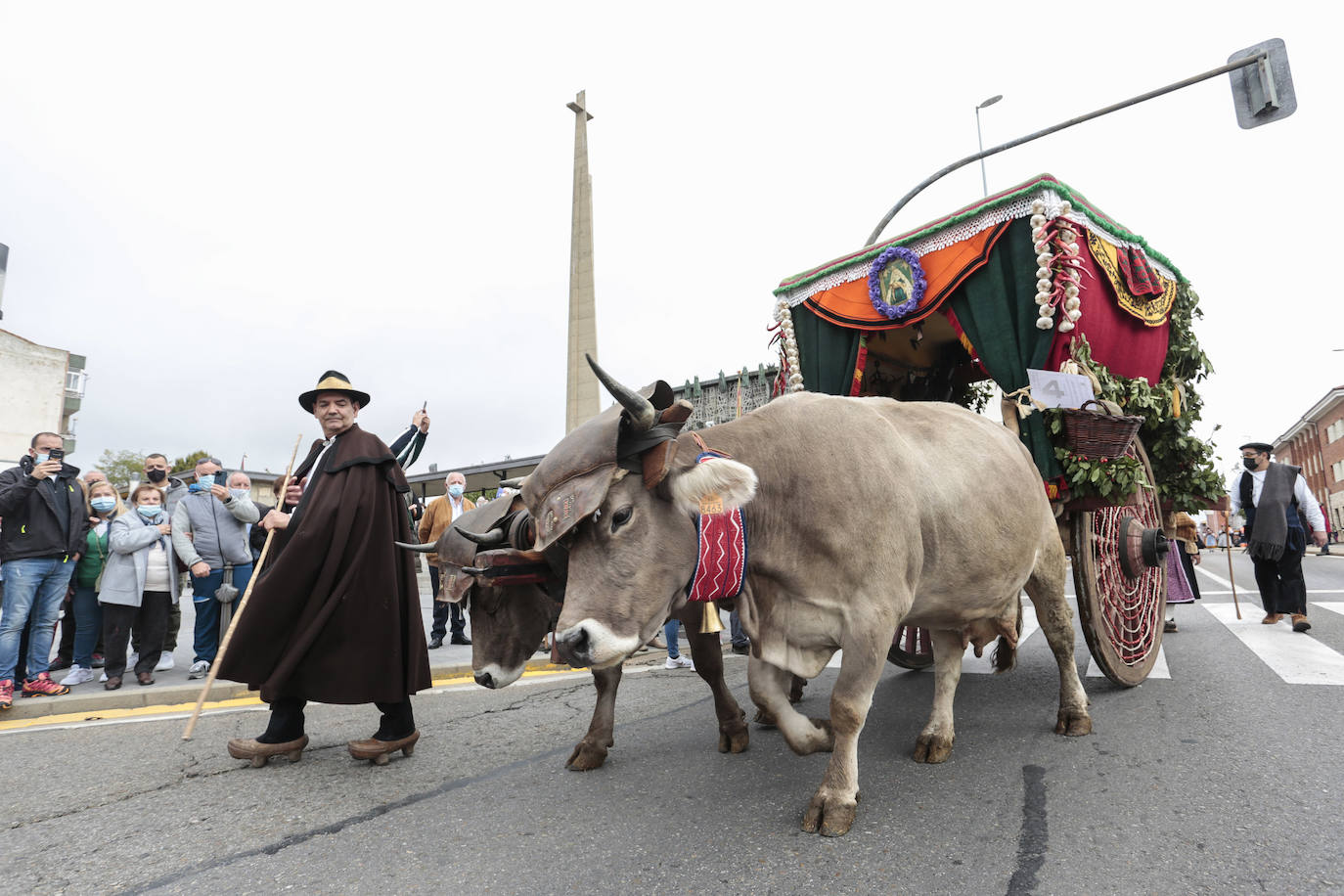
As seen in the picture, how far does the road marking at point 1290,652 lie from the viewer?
4832 mm

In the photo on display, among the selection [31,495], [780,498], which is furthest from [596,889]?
[31,495]

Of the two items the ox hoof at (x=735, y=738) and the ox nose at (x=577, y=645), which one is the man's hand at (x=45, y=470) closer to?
the ox nose at (x=577, y=645)

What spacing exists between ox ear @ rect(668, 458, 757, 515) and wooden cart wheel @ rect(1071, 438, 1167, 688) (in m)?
2.62

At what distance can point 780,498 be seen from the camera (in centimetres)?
285

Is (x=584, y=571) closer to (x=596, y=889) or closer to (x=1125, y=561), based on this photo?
(x=596, y=889)

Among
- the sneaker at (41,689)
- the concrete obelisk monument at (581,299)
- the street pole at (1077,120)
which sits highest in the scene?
the concrete obelisk monument at (581,299)

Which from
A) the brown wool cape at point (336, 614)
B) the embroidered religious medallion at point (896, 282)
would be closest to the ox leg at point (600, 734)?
the brown wool cape at point (336, 614)

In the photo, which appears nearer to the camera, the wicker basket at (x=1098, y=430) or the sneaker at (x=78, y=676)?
the wicker basket at (x=1098, y=430)

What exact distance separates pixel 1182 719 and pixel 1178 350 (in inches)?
130

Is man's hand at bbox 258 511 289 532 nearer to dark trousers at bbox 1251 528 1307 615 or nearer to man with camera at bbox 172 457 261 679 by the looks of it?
man with camera at bbox 172 457 261 679

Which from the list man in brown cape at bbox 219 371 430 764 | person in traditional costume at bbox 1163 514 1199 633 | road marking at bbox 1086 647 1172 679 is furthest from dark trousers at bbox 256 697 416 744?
person in traditional costume at bbox 1163 514 1199 633

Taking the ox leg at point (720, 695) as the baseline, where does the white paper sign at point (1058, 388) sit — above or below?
above

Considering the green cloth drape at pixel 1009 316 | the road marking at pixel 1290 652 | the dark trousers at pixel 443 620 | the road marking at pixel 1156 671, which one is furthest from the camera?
the dark trousers at pixel 443 620

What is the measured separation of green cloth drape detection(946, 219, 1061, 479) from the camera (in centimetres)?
453
